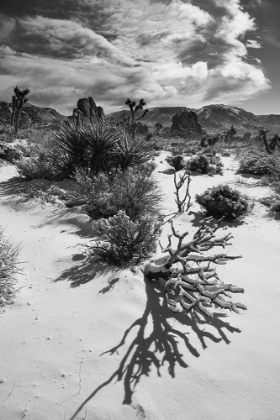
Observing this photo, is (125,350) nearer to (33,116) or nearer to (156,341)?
A: (156,341)

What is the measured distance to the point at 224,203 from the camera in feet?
21.2

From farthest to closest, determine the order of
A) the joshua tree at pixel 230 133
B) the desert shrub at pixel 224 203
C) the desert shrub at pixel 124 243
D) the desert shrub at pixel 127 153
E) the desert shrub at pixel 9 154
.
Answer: the joshua tree at pixel 230 133 < the desert shrub at pixel 9 154 < the desert shrub at pixel 127 153 < the desert shrub at pixel 224 203 < the desert shrub at pixel 124 243

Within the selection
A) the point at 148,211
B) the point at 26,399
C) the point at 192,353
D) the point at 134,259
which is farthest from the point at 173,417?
the point at 148,211

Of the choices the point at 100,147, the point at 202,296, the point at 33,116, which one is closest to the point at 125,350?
the point at 202,296

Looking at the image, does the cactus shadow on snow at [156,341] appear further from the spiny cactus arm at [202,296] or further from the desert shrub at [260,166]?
the desert shrub at [260,166]

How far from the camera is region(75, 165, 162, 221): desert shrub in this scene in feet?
18.4

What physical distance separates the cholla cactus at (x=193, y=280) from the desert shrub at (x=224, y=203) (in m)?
3.25

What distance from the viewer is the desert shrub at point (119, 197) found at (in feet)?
18.4

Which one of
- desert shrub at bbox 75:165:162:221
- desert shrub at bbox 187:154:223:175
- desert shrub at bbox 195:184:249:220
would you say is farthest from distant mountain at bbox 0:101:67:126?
desert shrub at bbox 195:184:249:220

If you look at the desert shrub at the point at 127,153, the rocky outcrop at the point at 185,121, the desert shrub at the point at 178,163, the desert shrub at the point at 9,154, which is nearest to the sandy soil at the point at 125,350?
the desert shrub at the point at 127,153

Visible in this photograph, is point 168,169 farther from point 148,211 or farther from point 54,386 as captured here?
point 54,386

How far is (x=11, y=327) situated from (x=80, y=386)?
1.00 metres

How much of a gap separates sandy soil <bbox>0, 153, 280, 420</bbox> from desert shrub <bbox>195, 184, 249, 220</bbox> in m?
2.43

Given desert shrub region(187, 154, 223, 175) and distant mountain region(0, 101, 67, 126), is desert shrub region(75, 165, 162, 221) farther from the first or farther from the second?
distant mountain region(0, 101, 67, 126)
